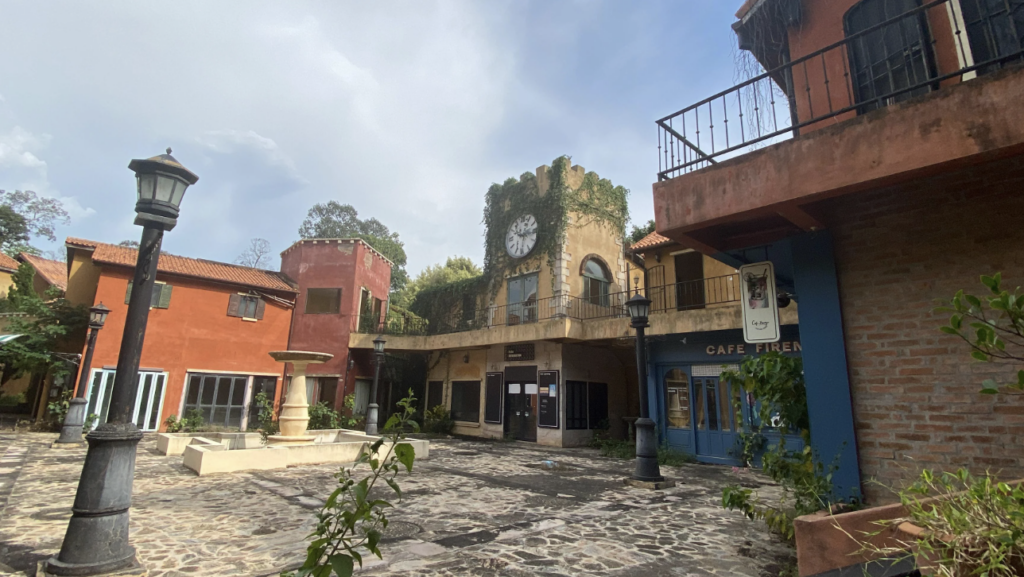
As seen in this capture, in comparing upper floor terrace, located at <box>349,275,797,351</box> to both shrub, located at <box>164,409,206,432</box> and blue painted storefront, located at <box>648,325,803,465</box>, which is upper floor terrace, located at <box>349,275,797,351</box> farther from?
shrub, located at <box>164,409,206,432</box>

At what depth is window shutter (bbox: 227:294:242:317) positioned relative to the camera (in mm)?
19156

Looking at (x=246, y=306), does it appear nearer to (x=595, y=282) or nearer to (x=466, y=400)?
(x=466, y=400)

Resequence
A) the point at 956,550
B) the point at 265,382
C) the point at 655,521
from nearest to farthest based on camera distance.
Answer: the point at 956,550 < the point at 655,521 < the point at 265,382

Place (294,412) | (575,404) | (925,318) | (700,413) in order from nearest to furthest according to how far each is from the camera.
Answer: (925,318) < (294,412) < (700,413) < (575,404)

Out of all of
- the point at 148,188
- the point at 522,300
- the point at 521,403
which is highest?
the point at 522,300

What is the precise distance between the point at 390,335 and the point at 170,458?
388 inches

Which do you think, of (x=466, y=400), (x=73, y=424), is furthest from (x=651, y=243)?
(x=73, y=424)

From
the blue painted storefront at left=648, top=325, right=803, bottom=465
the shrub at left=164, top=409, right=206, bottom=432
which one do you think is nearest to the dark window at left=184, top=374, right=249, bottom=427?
the shrub at left=164, top=409, right=206, bottom=432

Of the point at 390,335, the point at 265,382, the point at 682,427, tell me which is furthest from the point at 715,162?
the point at 265,382

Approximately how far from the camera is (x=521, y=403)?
58.2 ft

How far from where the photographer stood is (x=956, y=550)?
1.77 metres

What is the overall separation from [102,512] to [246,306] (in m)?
17.4

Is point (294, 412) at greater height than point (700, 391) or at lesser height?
lesser

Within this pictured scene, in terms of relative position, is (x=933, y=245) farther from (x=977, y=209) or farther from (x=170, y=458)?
(x=170, y=458)
